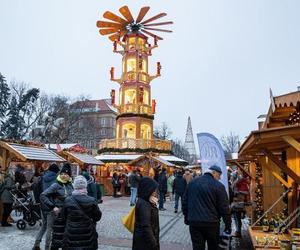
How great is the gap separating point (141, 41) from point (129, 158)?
15676 millimetres

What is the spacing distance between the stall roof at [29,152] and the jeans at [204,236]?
822cm

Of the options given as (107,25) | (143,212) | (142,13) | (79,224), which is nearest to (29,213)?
(79,224)

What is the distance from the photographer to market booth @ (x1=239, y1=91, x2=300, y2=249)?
5.64m

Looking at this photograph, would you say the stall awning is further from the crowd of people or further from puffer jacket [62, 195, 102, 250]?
puffer jacket [62, 195, 102, 250]

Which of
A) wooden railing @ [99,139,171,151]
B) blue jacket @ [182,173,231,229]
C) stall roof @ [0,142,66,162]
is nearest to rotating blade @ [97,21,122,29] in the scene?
wooden railing @ [99,139,171,151]

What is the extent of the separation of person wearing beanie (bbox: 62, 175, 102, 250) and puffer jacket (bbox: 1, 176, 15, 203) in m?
7.42

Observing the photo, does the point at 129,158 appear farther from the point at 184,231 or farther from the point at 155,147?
the point at 184,231

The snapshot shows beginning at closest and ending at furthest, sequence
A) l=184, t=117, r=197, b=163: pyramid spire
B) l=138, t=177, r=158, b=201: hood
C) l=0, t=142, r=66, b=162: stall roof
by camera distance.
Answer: l=138, t=177, r=158, b=201: hood
l=0, t=142, r=66, b=162: stall roof
l=184, t=117, r=197, b=163: pyramid spire

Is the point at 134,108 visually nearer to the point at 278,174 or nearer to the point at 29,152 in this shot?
the point at 29,152

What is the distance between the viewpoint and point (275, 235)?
7.41 meters

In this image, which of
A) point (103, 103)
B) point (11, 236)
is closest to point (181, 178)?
point (11, 236)

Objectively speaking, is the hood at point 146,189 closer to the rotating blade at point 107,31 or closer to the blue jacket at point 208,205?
the blue jacket at point 208,205

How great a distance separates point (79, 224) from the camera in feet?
16.2

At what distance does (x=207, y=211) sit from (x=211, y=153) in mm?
A: 2731
